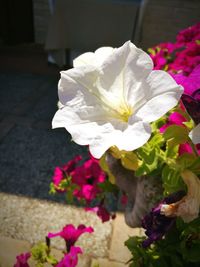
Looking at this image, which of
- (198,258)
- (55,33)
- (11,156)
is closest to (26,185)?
(11,156)

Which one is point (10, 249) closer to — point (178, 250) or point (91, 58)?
point (178, 250)

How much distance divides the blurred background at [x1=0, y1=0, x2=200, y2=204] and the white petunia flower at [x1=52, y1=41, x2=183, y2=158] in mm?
1696

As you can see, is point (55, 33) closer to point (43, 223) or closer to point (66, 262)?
point (43, 223)

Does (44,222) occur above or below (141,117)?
below

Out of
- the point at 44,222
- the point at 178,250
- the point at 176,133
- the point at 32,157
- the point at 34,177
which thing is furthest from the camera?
the point at 32,157

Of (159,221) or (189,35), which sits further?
(189,35)

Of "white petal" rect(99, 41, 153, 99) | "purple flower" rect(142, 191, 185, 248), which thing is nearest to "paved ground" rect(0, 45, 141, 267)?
"purple flower" rect(142, 191, 185, 248)

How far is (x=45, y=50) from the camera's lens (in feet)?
13.6

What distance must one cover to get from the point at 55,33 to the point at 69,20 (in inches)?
8.9

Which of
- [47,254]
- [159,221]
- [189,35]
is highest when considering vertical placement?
[189,35]

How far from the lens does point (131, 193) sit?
103 centimetres

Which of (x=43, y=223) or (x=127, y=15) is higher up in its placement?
(x=127, y=15)

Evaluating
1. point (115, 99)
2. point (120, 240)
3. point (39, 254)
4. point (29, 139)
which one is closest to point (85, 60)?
point (115, 99)

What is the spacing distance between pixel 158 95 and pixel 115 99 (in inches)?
4.3
